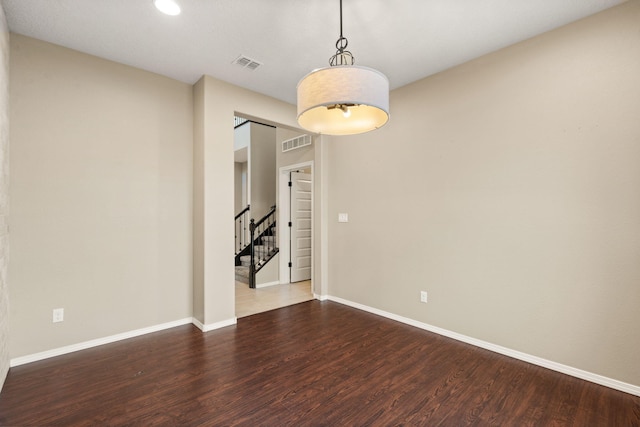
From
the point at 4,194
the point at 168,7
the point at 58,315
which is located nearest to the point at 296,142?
the point at 168,7

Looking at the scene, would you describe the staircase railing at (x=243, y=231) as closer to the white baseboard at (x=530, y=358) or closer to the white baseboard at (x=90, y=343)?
the white baseboard at (x=90, y=343)

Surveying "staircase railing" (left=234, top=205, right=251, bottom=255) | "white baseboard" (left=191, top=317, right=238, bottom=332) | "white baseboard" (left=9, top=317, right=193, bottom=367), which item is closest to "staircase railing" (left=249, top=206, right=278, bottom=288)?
"staircase railing" (left=234, top=205, right=251, bottom=255)

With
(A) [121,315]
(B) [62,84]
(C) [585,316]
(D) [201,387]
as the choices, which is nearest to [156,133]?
(B) [62,84]

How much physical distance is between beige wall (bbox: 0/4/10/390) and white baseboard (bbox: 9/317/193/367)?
0.15 meters

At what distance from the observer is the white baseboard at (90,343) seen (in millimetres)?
2562

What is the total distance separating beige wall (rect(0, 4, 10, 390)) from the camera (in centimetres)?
221

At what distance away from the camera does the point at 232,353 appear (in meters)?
2.78

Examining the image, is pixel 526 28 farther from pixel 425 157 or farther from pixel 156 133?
pixel 156 133

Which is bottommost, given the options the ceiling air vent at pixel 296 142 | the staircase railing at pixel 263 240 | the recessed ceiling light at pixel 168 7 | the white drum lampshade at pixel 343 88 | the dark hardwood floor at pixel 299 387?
the dark hardwood floor at pixel 299 387

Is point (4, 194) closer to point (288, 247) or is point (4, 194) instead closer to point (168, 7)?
point (168, 7)

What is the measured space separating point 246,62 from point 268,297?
11.0ft

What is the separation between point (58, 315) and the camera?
2719 mm

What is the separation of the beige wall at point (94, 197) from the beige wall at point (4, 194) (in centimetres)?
12

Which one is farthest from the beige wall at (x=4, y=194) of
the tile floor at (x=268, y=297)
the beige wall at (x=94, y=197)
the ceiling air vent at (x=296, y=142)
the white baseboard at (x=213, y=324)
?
the ceiling air vent at (x=296, y=142)
